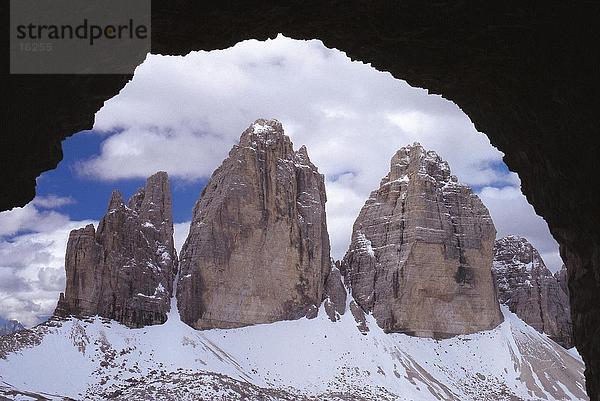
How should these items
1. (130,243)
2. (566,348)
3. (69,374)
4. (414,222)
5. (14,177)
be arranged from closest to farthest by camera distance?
(14,177) < (69,374) < (130,243) < (414,222) < (566,348)

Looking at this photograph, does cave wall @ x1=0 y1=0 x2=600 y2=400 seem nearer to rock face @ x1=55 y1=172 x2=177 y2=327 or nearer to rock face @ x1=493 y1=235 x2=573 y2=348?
rock face @ x1=55 y1=172 x2=177 y2=327

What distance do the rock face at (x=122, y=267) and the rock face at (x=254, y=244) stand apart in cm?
540

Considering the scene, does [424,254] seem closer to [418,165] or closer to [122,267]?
[418,165]

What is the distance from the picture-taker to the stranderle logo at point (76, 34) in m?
9.12

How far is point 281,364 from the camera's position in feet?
350

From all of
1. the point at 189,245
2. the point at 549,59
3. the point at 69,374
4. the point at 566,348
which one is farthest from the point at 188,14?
the point at 566,348

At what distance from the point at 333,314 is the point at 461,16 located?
114 meters

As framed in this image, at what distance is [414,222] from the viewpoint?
129 metres

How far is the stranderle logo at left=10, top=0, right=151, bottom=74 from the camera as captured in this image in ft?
29.9

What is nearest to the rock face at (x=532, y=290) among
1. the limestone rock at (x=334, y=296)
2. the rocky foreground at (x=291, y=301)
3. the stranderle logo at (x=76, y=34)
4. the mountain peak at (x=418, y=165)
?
the rocky foreground at (x=291, y=301)

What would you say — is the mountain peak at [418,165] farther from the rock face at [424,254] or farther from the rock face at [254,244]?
the rock face at [254,244]

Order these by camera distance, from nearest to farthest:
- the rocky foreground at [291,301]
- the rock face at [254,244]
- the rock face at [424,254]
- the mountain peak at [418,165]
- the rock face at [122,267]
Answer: the rocky foreground at [291,301], the rock face at [122,267], the rock face at [254,244], the rock face at [424,254], the mountain peak at [418,165]

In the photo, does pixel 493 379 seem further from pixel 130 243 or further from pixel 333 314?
pixel 130 243

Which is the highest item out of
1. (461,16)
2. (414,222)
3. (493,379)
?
(414,222)
